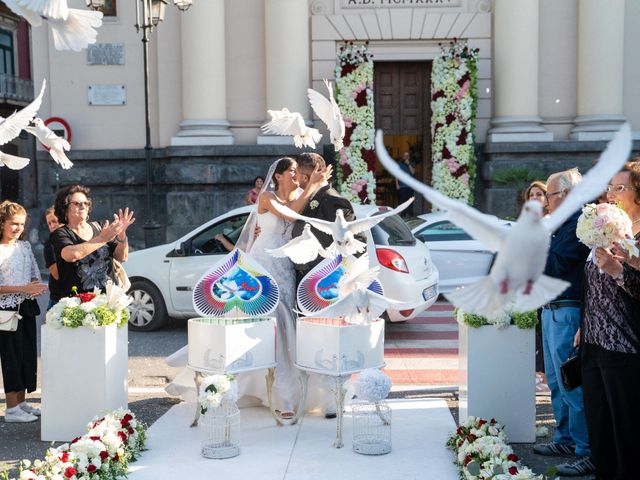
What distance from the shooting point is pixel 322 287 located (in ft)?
21.7

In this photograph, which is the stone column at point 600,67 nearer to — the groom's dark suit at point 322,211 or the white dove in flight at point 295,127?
the white dove in flight at point 295,127

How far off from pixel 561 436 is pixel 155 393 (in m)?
3.81

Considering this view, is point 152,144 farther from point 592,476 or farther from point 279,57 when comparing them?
point 592,476

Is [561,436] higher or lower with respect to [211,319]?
lower

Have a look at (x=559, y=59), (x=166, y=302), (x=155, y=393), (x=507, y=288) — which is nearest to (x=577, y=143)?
(x=559, y=59)

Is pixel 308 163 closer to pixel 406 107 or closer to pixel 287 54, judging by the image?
pixel 287 54

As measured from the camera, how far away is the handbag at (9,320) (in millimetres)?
7062

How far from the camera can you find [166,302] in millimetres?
11344

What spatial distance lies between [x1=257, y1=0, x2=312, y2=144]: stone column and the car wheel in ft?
26.0

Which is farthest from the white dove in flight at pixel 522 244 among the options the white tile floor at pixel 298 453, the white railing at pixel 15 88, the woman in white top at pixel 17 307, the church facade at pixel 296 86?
the white railing at pixel 15 88

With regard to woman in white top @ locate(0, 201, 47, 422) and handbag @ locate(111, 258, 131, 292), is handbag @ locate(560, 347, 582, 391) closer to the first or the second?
handbag @ locate(111, 258, 131, 292)

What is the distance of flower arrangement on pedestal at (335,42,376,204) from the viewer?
18125mm

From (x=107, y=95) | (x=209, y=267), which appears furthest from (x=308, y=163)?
(x=107, y=95)

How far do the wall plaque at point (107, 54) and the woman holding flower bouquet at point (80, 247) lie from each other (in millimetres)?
12852
